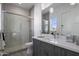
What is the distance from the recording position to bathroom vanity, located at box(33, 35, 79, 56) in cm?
Answer: 144

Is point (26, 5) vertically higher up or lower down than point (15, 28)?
higher up

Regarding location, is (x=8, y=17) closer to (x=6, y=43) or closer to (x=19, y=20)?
(x=19, y=20)

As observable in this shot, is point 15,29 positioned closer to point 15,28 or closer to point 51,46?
point 15,28

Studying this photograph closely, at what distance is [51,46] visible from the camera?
1.65 metres

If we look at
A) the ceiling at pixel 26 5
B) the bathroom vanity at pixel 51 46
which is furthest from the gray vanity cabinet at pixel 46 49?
the ceiling at pixel 26 5

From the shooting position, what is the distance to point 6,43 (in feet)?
5.59

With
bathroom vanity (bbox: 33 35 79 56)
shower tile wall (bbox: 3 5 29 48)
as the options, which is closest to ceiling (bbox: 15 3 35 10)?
shower tile wall (bbox: 3 5 29 48)

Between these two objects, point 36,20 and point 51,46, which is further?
point 36,20

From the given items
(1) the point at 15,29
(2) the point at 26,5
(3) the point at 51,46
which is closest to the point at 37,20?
(2) the point at 26,5

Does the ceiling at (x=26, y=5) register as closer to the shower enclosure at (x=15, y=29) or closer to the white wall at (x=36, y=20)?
the white wall at (x=36, y=20)

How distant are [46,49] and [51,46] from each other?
0.13 meters

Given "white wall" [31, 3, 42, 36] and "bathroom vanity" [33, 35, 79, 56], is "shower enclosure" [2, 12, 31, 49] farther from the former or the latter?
"bathroom vanity" [33, 35, 79, 56]

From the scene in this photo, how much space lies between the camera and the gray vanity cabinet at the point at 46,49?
A: 4.91 ft

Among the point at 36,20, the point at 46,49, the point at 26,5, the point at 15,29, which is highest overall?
the point at 26,5
